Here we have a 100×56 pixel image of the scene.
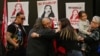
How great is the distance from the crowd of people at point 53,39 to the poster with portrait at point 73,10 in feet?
4.22

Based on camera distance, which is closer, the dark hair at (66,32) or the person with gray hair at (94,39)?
the dark hair at (66,32)

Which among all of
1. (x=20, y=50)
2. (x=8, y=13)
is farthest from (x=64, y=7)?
(x=20, y=50)

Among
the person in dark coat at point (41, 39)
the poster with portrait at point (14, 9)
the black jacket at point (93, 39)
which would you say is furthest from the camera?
the poster with portrait at point (14, 9)

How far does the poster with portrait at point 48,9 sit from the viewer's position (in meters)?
10.1

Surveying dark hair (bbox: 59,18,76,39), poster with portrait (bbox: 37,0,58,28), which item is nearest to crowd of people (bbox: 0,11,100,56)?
dark hair (bbox: 59,18,76,39)

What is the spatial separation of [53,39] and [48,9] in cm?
238

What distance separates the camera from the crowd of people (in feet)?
24.9

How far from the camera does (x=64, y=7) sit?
1028 centimetres

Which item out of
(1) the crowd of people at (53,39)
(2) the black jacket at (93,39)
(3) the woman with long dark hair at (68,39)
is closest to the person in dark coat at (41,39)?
(1) the crowd of people at (53,39)

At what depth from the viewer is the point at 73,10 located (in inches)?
398

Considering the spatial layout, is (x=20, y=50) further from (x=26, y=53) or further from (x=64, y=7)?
(x=64, y=7)

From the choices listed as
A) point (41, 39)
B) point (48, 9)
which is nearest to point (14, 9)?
point (48, 9)

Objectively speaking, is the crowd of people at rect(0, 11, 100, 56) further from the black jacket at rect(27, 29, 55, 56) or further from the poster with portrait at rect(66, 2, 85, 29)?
the poster with portrait at rect(66, 2, 85, 29)

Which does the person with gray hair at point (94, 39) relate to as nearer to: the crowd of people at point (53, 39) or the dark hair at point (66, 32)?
the crowd of people at point (53, 39)
